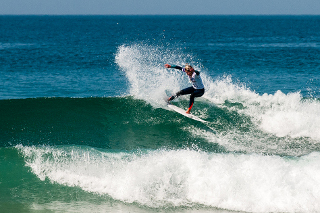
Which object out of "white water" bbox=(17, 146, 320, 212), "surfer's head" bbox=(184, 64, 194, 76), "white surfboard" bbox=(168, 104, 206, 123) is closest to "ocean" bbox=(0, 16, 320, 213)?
"white water" bbox=(17, 146, 320, 212)

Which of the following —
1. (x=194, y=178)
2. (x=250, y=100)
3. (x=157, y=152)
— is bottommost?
(x=194, y=178)

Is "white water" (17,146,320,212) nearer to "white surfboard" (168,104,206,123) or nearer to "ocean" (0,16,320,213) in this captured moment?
"ocean" (0,16,320,213)

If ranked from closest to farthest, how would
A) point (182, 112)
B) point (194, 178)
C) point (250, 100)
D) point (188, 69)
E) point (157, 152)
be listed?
point (194, 178)
point (157, 152)
point (188, 69)
point (182, 112)
point (250, 100)

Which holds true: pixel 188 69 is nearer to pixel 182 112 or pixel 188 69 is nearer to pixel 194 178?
pixel 182 112

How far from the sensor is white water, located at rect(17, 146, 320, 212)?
6.62 meters

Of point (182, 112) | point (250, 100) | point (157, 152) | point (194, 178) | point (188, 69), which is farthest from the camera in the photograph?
point (250, 100)

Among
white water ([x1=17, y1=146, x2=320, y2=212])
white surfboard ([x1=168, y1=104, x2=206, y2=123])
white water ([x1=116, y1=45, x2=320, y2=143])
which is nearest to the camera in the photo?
white water ([x1=17, y1=146, x2=320, y2=212])

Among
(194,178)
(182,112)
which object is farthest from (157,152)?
(182,112)

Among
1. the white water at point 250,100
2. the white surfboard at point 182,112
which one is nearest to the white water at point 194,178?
the white water at point 250,100

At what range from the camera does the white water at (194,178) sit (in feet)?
21.7

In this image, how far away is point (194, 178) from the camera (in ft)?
23.1

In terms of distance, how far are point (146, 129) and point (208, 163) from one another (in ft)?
11.6

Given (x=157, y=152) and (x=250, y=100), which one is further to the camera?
(x=250, y=100)

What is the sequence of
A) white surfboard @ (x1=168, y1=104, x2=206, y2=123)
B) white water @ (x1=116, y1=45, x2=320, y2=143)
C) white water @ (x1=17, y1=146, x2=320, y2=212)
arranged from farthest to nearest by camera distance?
white surfboard @ (x1=168, y1=104, x2=206, y2=123) → white water @ (x1=116, y1=45, x2=320, y2=143) → white water @ (x1=17, y1=146, x2=320, y2=212)
